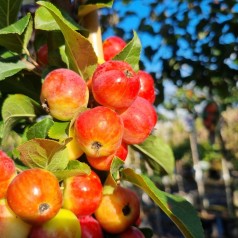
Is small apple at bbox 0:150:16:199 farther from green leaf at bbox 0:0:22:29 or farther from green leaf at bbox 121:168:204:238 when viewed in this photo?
green leaf at bbox 0:0:22:29

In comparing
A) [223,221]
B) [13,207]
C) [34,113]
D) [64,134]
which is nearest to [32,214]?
[13,207]

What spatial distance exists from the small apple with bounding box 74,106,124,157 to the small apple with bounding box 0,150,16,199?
0.13m

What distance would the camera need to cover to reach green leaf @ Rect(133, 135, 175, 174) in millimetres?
878

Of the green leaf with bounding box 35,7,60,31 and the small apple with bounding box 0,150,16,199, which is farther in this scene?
the green leaf with bounding box 35,7,60,31

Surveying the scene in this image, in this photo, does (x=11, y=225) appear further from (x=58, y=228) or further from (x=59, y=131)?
(x=59, y=131)

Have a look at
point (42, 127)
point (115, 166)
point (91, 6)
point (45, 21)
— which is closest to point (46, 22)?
point (45, 21)

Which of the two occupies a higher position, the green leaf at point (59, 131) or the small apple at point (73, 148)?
the green leaf at point (59, 131)

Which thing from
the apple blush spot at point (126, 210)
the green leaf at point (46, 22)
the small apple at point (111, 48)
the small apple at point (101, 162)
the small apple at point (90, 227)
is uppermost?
the green leaf at point (46, 22)

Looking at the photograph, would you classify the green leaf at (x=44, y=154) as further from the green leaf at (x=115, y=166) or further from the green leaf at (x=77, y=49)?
the green leaf at (x=77, y=49)

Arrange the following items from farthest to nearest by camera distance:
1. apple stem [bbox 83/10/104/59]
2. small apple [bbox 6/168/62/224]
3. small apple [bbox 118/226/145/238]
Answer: apple stem [bbox 83/10/104/59]
small apple [bbox 118/226/145/238]
small apple [bbox 6/168/62/224]

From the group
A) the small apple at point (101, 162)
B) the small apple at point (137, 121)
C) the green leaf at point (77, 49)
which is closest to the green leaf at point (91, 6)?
the green leaf at point (77, 49)

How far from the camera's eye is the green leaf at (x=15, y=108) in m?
0.79

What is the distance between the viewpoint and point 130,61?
78 cm

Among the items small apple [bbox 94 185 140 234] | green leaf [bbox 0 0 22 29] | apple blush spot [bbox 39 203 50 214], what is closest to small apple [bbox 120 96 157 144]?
small apple [bbox 94 185 140 234]
